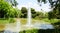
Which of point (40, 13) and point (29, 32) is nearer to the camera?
point (29, 32)

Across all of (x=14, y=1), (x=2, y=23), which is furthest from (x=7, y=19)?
(x=14, y=1)

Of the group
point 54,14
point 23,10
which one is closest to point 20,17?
point 23,10

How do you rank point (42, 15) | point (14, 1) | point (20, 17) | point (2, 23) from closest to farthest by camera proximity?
point (14, 1)
point (2, 23)
point (42, 15)
point (20, 17)

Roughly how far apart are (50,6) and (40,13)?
18.7 metres

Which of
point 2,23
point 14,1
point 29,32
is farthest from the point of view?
point 2,23

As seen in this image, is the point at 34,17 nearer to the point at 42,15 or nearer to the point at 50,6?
the point at 42,15

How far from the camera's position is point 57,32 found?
495 inches

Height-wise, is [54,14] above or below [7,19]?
above

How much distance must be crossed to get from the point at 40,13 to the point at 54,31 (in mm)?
21998

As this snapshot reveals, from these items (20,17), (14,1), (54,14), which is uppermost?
(14,1)

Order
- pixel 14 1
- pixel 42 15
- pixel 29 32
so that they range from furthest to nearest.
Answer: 1. pixel 42 15
2. pixel 14 1
3. pixel 29 32

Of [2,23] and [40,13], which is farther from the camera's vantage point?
[40,13]

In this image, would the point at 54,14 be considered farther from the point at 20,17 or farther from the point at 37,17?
the point at 20,17

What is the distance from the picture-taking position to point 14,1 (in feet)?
50.6
